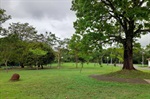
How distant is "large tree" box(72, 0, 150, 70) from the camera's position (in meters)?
16.1

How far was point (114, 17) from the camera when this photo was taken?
19.0 metres

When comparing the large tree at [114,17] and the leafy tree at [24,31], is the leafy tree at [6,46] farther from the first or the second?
the large tree at [114,17]

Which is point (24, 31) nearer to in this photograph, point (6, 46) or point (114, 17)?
point (6, 46)

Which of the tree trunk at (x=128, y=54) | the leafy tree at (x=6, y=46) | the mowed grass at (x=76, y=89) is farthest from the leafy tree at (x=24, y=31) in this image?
the mowed grass at (x=76, y=89)

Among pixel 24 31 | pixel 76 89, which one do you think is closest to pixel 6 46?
pixel 24 31

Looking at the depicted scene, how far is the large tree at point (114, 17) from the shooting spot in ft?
53.0

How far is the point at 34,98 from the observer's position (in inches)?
357

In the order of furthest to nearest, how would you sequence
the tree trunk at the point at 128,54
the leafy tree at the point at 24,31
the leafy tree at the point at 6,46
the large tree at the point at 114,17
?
the leafy tree at the point at 24,31 → the leafy tree at the point at 6,46 → the tree trunk at the point at 128,54 → the large tree at the point at 114,17

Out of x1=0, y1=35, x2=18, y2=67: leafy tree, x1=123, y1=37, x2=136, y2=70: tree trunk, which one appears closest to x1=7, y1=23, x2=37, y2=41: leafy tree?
x1=0, y1=35, x2=18, y2=67: leafy tree

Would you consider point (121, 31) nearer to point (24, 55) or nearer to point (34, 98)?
point (34, 98)

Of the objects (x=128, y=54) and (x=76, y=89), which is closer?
(x=76, y=89)

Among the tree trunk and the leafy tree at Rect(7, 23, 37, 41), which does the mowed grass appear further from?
the leafy tree at Rect(7, 23, 37, 41)

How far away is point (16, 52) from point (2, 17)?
29.9 feet

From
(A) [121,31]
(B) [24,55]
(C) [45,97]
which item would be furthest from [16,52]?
(C) [45,97]
